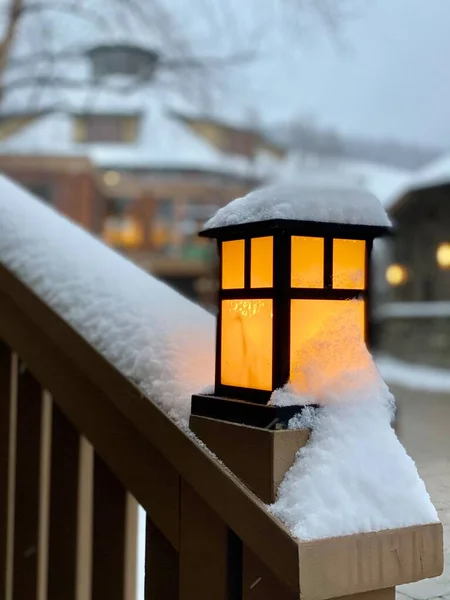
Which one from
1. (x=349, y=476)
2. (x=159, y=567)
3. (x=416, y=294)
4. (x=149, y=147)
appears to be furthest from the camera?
(x=149, y=147)

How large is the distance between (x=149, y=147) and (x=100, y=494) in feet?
37.2

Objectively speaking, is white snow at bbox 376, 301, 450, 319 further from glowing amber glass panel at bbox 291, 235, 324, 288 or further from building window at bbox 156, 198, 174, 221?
glowing amber glass panel at bbox 291, 235, 324, 288

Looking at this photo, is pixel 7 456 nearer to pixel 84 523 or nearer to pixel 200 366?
pixel 84 523

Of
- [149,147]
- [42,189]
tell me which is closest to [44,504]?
[149,147]

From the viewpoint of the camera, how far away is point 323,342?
818 millimetres

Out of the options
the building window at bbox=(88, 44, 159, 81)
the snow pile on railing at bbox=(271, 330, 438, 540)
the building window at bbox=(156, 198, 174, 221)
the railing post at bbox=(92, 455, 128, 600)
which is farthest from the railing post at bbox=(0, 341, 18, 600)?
the building window at bbox=(156, 198, 174, 221)

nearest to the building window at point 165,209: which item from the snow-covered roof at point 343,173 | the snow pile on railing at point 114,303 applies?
the snow-covered roof at point 343,173

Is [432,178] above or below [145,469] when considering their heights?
above

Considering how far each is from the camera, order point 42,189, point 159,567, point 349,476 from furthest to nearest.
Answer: point 42,189 < point 159,567 < point 349,476

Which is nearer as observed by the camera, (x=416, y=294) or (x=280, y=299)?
(x=280, y=299)

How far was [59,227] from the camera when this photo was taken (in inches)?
58.4

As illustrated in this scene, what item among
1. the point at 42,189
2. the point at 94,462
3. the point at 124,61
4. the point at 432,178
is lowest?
the point at 94,462

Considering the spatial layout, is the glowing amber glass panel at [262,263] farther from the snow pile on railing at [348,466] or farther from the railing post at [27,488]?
the railing post at [27,488]

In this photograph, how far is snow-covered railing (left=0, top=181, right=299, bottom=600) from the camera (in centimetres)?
89
